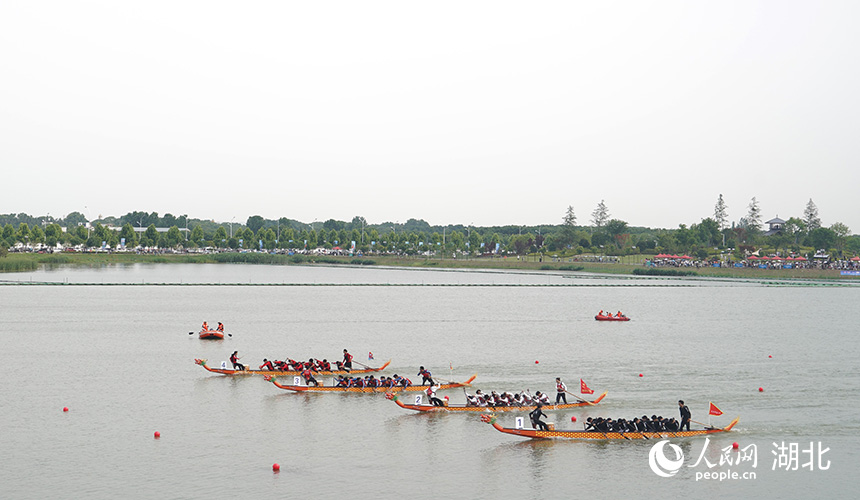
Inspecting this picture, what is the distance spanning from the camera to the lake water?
3192 cm

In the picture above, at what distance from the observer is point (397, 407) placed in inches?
1736

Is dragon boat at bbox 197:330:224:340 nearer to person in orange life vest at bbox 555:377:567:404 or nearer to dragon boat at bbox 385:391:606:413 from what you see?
dragon boat at bbox 385:391:606:413

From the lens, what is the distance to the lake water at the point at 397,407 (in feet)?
105

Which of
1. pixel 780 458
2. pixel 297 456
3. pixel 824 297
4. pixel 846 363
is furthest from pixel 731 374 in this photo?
pixel 824 297

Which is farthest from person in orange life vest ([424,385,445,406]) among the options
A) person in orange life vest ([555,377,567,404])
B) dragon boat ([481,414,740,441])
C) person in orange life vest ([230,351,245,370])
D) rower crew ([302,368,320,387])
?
person in orange life vest ([230,351,245,370])

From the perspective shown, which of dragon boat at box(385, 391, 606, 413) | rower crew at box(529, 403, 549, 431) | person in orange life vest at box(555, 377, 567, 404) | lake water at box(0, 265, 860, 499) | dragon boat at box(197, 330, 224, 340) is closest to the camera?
lake water at box(0, 265, 860, 499)

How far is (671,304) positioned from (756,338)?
44.9 meters

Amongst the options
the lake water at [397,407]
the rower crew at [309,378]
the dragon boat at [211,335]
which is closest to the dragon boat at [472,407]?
the lake water at [397,407]

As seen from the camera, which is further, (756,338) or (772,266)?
(772,266)

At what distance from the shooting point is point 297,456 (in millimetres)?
34812

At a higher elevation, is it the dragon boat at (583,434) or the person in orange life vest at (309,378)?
the person in orange life vest at (309,378)

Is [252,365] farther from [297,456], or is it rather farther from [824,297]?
[824,297]

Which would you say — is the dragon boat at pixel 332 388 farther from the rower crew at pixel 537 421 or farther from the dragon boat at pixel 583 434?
the rower crew at pixel 537 421

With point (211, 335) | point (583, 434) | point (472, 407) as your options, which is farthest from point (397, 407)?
point (211, 335)
